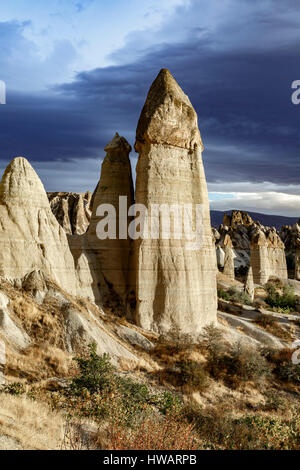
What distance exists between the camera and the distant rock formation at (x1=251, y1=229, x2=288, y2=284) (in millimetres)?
56000

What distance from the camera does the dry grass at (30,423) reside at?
8375mm

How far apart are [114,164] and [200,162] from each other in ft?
14.5

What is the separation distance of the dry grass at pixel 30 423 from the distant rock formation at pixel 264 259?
156 feet

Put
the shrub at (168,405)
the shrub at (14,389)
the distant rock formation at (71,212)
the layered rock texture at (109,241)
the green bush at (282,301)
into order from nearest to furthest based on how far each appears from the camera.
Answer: the shrub at (14,389) < the shrub at (168,405) < the layered rock texture at (109,241) < the green bush at (282,301) < the distant rock formation at (71,212)

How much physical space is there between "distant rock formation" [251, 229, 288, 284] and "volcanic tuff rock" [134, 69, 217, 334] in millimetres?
33825

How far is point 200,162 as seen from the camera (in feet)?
77.1

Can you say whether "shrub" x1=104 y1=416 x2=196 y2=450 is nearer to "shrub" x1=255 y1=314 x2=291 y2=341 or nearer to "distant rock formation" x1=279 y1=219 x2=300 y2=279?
"shrub" x1=255 y1=314 x2=291 y2=341

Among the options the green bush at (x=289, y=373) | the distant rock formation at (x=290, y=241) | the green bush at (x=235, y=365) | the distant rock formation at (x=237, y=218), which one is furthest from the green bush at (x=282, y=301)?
the distant rock formation at (x=237, y=218)

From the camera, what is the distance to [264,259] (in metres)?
57.0

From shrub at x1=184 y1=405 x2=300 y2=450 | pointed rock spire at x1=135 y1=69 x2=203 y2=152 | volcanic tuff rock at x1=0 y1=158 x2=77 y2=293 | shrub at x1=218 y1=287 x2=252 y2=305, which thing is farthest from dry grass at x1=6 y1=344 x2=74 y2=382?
shrub at x1=218 y1=287 x2=252 y2=305

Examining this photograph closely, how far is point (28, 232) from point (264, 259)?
142 ft

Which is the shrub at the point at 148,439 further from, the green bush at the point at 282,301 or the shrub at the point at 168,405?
the green bush at the point at 282,301
